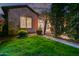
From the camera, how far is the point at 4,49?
503 cm

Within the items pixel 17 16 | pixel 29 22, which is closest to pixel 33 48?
pixel 29 22

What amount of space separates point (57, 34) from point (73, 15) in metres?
0.33

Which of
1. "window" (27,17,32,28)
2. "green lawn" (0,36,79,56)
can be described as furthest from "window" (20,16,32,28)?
"green lawn" (0,36,79,56)

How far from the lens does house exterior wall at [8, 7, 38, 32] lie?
199 inches

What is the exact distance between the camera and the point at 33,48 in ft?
16.5

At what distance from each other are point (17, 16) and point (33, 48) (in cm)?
47

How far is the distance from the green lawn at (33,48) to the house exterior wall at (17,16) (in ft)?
0.53

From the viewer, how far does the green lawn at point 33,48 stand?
16.5 feet

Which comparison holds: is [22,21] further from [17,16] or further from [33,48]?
[33,48]

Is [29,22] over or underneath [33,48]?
over

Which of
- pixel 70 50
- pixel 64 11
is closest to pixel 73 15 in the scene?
pixel 64 11

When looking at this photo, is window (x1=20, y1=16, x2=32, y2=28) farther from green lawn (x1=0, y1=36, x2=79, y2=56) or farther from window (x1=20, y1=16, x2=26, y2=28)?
Result: green lawn (x1=0, y1=36, x2=79, y2=56)

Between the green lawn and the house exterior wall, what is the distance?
16 cm

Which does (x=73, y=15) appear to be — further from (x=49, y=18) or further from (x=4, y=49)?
(x=4, y=49)
